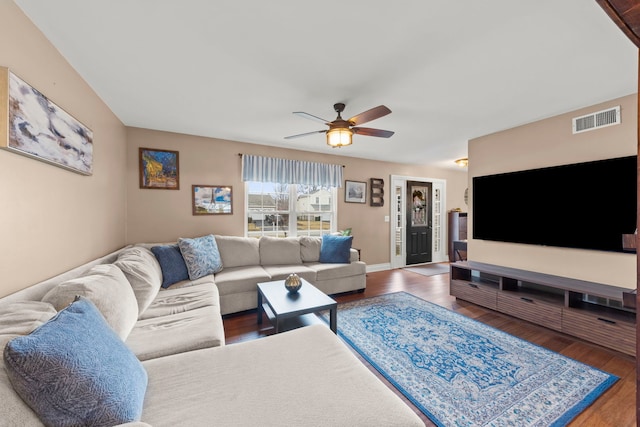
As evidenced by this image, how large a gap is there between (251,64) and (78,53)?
1216 mm

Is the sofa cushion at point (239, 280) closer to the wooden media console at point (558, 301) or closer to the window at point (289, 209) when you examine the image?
the window at point (289, 209)

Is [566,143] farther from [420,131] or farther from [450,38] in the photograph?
[450,38]

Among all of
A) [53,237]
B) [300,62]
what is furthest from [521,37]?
[53,237]

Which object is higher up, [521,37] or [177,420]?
[521,37]

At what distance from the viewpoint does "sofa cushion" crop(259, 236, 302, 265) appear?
361cm

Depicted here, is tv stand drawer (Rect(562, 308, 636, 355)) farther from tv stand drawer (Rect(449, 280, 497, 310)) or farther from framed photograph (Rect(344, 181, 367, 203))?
framed photograph (Rect(344, 181, 367, 203))

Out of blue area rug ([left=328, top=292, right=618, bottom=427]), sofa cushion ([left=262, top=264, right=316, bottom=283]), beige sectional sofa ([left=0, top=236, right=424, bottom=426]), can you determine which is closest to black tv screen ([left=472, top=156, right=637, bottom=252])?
blue area rug ([left=328, top=292, right=618, bottom=427])

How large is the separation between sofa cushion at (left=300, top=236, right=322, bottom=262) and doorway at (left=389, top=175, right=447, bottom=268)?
6.98 feet

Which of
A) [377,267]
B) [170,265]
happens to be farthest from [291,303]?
[377,267]

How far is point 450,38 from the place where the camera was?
5.21 feet

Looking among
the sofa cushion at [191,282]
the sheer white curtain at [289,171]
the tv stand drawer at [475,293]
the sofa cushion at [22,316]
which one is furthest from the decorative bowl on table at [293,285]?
the tv stand drawer at [475,293]

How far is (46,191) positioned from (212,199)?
2.14 meters

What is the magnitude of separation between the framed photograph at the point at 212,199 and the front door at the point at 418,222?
385 cm

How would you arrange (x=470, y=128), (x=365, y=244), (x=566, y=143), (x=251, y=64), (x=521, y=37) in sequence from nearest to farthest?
1. (x=521, y=37)
2. (x=251, y=64)
3. (x=566, y=143)
4. (x=470, y=128)
5. (x=365, y=244)
